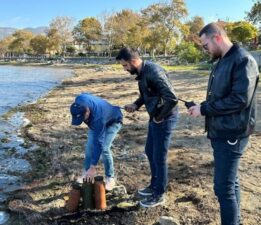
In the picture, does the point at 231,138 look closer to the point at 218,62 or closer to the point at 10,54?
the point at 218,62

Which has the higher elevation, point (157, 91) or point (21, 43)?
point (21, 43)

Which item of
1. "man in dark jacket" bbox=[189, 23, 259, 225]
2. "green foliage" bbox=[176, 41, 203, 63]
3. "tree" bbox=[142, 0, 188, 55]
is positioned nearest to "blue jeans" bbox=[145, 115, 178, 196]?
"man in dark jacket" bbox=[189, 23, 259, 225]

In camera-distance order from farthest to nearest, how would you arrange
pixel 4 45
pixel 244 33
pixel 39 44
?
pixel 4 45 → pixel 39 44 → pixel 244 33

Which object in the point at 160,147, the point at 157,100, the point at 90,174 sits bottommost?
the point at 90,174

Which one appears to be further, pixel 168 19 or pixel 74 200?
pixel 168 19

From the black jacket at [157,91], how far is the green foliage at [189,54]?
40.9m

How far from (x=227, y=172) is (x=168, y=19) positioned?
65.6 m

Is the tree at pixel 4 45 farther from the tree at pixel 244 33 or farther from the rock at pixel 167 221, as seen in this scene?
the rock at pixel 167 221

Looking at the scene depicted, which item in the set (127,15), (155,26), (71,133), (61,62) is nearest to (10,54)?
(61,62)

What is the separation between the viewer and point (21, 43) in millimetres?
107562

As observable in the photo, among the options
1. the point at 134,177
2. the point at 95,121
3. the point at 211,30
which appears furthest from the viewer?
the point at 134,177

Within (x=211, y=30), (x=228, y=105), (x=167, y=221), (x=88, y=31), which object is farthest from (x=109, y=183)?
(x=88, y=31)

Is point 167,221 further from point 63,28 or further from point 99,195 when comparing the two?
point 63,28

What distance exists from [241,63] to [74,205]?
3.03 metres
